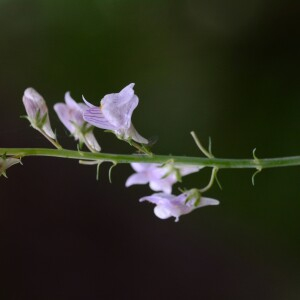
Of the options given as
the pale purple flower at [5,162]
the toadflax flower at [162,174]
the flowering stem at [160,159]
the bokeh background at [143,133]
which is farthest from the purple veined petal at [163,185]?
the bokeh background at [143,133]

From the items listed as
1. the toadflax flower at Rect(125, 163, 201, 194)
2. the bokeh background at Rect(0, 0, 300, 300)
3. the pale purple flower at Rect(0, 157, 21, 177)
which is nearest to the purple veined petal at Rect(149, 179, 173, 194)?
the toadflax flower at Rect(125, 163, 201, 194)

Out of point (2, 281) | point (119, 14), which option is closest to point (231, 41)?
point (119, 14)

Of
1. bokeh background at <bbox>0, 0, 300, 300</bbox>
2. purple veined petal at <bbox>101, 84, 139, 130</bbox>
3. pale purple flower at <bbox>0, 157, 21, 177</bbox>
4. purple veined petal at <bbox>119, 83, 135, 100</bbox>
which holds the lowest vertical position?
pale purple flower at <bbox>0, 157, 21, 177</bbox>

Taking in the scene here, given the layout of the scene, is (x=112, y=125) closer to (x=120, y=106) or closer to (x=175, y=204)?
(x=120, y=106)

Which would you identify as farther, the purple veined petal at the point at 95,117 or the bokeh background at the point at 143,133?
the bokeh background at the point at 143,133

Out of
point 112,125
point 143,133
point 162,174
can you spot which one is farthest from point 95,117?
point 143,133

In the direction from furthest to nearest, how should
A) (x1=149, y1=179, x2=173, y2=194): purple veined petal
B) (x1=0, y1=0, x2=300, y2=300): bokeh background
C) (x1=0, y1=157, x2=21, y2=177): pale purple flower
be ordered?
(x1=0, y1=0, x2=300, y2=300): bokeh background
(x1=149, y1=179, x2=173, y2=194): purple veined petal
(x1=0, y1=157, x2=21, y2=177): pale purple flower

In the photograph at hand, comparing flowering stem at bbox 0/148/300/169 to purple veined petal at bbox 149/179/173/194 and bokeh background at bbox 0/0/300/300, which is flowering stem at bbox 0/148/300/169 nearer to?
purple veined petal at bbox 149/179/173/194

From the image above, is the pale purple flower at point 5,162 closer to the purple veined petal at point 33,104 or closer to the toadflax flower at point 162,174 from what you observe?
the purple veined petal at point 33,104
